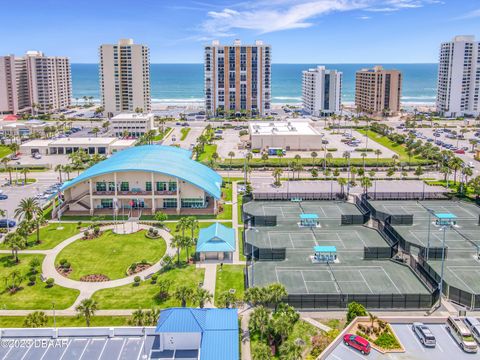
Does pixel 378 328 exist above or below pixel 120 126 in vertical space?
below

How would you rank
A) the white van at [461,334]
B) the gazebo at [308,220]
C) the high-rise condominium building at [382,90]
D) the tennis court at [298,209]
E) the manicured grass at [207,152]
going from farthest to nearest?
1. the high-rise condominium building at [382,90]
2. the manicured grass at [207,152]
3. the tennis court at [298,209]
4. the gazebo at [308,220]
5. the white van at [461,334]

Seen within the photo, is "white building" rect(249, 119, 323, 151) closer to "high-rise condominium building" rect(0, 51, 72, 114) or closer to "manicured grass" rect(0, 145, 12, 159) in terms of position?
"manicured grass" rect(0, 145, 12, 159)

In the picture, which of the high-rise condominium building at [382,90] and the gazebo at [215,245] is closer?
the gazebo at [215,245]

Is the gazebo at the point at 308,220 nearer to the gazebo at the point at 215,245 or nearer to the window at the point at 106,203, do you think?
the gazebo at the point at 215,245

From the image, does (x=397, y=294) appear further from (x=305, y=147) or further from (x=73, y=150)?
(x=73, y=150)

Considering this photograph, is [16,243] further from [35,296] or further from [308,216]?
[308,216]

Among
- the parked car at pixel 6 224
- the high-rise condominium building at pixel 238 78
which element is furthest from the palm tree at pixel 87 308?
the high-rise condominium building at pixel 238 78

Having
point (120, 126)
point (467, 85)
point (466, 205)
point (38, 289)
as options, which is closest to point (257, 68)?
point (120, 126)
